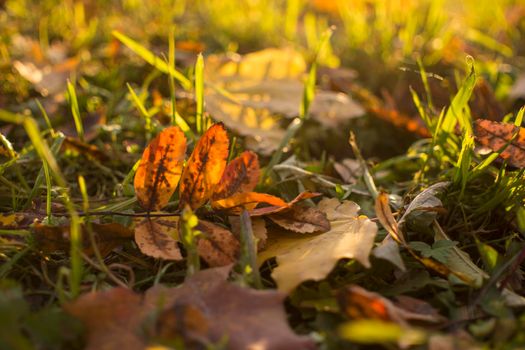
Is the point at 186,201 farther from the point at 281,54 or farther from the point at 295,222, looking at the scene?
the point at 281,54

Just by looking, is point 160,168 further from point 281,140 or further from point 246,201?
point 281,140

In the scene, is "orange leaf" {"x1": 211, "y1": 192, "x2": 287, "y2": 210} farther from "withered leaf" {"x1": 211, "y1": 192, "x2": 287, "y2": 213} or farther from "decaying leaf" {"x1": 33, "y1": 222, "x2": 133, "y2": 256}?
"decaying leaf" {"x1": 33, "y1": 222, "x2": 133, "y2": 256}

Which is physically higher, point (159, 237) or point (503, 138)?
point (503, 138)

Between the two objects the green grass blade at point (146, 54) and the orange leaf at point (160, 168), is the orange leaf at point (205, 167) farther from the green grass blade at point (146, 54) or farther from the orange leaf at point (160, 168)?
the green grass blade at point (146, 54)

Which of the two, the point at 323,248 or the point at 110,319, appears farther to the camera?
the point at 323,248

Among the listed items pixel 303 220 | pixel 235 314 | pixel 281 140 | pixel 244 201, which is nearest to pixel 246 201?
pixel 244 201
